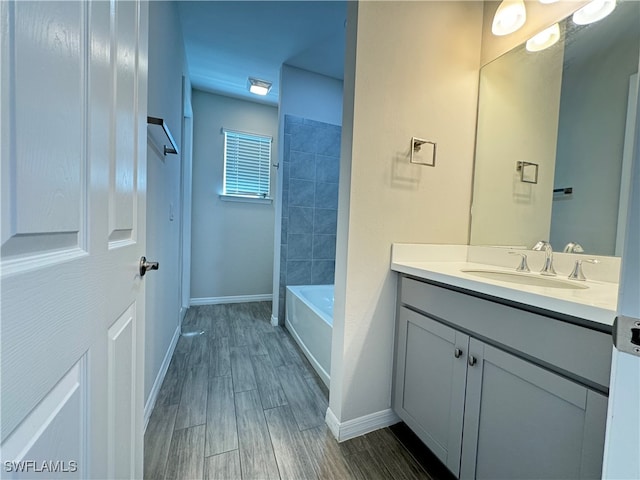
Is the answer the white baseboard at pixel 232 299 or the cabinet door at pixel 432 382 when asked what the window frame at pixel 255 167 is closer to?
the white baseboard at pixel 232 299

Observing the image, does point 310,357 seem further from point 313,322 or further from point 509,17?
point 509,17

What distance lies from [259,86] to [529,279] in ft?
9.73

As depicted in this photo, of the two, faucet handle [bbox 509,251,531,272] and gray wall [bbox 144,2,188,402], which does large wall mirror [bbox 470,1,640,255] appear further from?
gray wall [bbox 144,2,188,402]

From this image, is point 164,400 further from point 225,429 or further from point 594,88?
point 594,88

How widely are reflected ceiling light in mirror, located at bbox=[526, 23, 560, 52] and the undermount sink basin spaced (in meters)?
1.14

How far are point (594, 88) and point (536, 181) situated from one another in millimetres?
431

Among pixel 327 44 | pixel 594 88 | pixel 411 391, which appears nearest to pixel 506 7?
pixel 594 88

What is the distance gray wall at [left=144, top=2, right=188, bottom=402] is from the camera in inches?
55.0

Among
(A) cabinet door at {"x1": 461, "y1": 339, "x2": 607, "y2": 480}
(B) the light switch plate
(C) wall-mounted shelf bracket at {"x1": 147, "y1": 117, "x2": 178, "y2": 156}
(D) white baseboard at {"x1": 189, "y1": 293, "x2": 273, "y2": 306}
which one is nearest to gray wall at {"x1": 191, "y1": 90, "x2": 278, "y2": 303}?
(D) white baseboard at {"x1": 189, "y1": 293, "x2": 273, "y2": 306}

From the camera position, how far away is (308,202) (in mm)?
2857

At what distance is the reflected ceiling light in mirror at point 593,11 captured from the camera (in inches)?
43.4

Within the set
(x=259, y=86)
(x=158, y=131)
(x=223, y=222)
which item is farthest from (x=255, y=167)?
(x=158, y=131)

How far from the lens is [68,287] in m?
0.41

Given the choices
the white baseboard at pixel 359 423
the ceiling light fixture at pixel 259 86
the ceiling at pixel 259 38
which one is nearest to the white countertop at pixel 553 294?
the white baseboard at pixel 359 423
